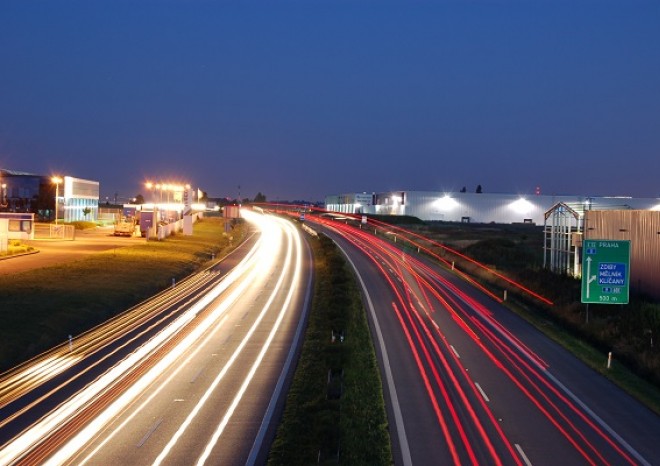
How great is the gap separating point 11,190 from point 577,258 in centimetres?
8518

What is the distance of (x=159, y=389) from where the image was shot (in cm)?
1994

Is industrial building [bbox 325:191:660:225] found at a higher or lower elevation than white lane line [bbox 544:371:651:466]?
higher

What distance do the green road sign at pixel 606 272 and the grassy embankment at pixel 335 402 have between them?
9851 millimetres

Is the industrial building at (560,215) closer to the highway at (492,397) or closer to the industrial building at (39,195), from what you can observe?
the highway at (492,397)

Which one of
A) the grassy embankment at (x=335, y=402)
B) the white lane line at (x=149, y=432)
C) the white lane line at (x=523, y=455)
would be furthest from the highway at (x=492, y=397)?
the white lane line at (x=149, y=432)

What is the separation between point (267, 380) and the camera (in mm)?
21516

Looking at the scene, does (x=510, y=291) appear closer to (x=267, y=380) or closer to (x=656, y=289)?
(x=656, y=289)

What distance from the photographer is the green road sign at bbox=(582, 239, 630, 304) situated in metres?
29.0

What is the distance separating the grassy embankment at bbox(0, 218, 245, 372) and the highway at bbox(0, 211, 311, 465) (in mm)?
1074

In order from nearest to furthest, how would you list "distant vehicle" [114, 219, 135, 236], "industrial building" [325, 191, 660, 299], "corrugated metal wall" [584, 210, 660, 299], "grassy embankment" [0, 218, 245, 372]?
"grassy embankment" [0, 218, 245, 372] < "corrugated metal wall" [584, 210, 660, 299] < "industrial building" [325, 191, 660, 299] < "distant vehicle" [114, 219, 135, 236]

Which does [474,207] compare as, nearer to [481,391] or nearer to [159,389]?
[481,391]

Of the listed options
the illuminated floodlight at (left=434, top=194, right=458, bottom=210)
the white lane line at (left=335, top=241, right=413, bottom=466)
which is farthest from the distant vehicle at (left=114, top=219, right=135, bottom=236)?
the illuminated floodlight at (left=434, top=194, right=458, bottom=210)

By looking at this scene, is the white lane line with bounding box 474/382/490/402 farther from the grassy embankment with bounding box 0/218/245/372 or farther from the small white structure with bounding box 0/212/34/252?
the small white structure with bounding box 0/212/34/252

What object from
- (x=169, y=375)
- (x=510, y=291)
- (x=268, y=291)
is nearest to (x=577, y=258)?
(x=510, y=291)
